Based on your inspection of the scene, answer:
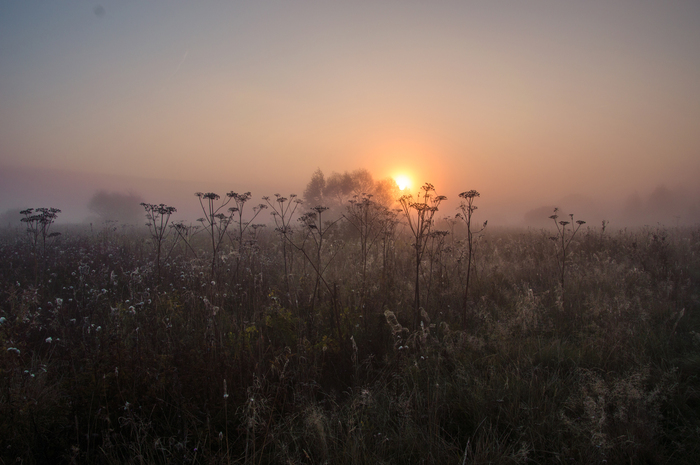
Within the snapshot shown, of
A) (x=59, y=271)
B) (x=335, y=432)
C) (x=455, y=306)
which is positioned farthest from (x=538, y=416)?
(x=59, y=271)

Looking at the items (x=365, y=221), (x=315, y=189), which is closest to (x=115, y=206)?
(x=315, y=189)

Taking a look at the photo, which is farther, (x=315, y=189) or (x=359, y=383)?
(x=315, y=189)

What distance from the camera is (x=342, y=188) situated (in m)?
46.0

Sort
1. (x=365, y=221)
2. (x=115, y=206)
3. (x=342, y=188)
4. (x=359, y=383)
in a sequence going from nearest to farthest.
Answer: (x=359, y=383)
(x=365, y=221)
(x=342, y=188)
(x=115, y=206)

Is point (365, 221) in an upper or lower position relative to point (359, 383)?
upper

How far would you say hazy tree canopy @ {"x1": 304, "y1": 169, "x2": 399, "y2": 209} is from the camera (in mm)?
40688

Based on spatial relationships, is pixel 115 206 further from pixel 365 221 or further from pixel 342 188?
pixel 365 221

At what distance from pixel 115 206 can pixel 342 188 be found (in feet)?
182

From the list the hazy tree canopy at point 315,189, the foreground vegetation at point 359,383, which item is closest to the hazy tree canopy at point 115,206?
the hazy tree canopy at point 315,189

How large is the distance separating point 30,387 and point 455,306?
583 centimetres

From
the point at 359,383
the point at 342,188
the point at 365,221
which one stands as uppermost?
the point at 342,188

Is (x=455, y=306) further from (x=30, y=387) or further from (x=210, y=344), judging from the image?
(x=30, y=387)

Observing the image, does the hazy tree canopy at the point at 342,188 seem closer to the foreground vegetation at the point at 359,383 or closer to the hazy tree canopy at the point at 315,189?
the hazy tree canopy at the point at 315,189

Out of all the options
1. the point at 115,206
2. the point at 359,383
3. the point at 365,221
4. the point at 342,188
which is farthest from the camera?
the point at 115,206
